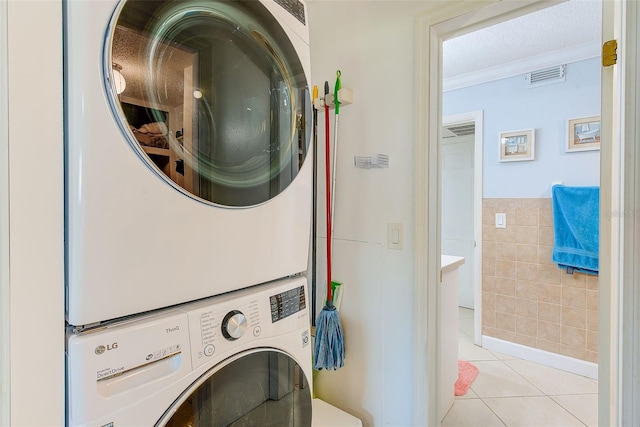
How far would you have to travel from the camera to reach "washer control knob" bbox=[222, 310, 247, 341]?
67cm

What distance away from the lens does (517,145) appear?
2.56 metres

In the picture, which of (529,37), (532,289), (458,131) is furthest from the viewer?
(458,131)

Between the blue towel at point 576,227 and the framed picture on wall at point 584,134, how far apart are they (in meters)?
0.30

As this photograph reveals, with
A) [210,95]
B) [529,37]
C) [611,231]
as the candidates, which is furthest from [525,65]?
[210,95]

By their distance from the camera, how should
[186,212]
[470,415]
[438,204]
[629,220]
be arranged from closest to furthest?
[186,212] → [629,220] → [438,204] → [470,415]

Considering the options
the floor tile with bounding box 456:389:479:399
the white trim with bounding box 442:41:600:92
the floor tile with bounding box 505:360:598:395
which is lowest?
the floor tile with bounding box 505:360:598:395

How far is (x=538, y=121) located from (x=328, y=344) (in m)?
2.39

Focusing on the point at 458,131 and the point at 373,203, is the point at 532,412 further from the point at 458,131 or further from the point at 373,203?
the point at 458,131

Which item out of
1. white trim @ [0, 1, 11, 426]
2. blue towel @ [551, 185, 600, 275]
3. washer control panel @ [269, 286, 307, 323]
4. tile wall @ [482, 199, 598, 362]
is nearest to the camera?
white trim @ [0, 1, 11, 426]

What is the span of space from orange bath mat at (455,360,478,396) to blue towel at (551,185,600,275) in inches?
40.5

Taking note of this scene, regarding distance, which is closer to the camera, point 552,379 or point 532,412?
point 532,412

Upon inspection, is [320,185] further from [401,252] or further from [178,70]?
[178,70]

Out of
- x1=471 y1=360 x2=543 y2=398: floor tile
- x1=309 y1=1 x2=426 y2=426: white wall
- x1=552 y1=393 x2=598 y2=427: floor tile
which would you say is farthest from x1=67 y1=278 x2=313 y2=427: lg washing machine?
x1=552 y1=393 x2=598 y2=427: floor tile

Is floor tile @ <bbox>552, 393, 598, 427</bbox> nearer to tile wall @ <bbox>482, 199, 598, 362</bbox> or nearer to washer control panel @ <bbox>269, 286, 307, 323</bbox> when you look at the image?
tile wall @ <bbox>482, 199, 598, 362</bbox>
